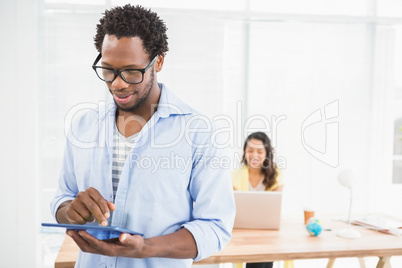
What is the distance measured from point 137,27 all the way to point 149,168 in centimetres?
41

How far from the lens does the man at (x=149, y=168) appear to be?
112cm

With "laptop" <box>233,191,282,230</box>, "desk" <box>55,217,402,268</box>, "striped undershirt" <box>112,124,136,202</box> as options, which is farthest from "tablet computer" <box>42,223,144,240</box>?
"laptop" <box>233,191,282,230</box>

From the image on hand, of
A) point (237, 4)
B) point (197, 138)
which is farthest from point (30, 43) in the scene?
point (197, 138)

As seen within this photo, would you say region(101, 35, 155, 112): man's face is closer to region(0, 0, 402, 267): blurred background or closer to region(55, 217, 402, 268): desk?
region(55, 217, 402, 268): desk

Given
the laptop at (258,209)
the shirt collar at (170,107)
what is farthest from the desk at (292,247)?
the shirt collar at (170,107)

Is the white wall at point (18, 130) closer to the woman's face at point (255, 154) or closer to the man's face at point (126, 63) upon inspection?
the woman's face at point (255, 154)

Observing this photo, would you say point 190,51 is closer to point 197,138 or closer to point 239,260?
point 239,260

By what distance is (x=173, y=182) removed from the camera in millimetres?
1161

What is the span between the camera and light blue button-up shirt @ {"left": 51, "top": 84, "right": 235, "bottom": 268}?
115 centimetres

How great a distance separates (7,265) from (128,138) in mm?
3024

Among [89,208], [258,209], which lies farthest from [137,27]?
[258,209]

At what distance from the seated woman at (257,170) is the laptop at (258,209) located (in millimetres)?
635

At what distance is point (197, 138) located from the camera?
117 centimetres

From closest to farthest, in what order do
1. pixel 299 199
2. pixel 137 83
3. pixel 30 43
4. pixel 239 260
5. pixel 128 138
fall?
pixel 137 83, pixel 128 138, pixel 239 260, pixel 30 43, pixel 299 199
